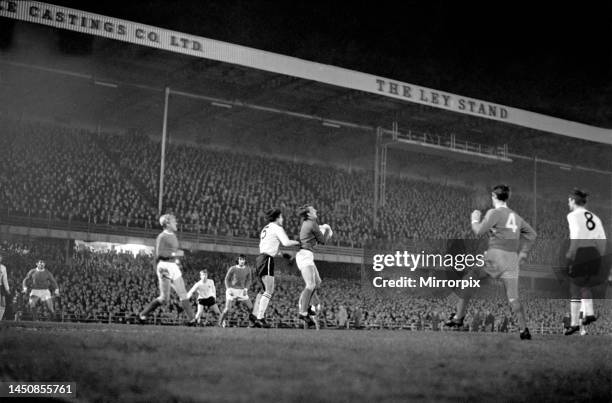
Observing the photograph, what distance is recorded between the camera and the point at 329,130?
39656 millimetres

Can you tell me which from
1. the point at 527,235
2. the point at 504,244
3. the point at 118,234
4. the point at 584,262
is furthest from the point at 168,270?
the point at 118,234

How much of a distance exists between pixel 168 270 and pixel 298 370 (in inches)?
234

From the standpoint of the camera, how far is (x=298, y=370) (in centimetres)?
483

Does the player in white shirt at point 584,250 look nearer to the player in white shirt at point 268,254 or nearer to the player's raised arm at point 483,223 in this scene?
the player's raised arm at point 483,223

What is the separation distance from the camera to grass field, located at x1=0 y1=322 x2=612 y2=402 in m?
3.97

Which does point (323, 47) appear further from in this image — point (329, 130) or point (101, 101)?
point (101, 101)

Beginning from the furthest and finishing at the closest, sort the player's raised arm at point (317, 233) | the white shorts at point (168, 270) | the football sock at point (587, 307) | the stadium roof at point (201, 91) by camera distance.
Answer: the stadium roof at point (201, 91), the player's raised arm at point (317, 233), the white shorts at point (168, 270), the football sock at point (587, 307)

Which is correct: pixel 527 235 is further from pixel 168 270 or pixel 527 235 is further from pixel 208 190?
pixel 208 190

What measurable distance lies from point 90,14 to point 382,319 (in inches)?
630

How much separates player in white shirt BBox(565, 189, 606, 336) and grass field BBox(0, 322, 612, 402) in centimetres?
309

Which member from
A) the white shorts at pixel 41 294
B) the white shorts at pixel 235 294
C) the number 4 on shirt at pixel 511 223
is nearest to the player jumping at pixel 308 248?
the number 4 on shirt at pixel 511 223

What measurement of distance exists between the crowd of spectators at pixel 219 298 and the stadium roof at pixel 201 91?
8.15 metres

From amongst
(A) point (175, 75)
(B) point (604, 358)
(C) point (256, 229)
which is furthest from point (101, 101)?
(B) point (604, 358)

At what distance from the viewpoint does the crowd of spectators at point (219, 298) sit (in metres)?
21.4
